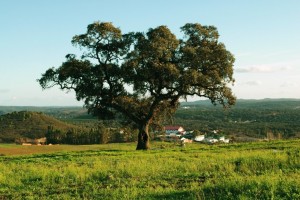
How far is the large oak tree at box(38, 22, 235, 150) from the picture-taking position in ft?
126

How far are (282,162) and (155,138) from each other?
280 feet

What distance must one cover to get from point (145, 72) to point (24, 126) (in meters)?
122

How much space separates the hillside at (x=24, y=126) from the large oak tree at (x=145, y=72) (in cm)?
9196

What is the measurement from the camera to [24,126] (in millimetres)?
149875

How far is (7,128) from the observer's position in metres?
145

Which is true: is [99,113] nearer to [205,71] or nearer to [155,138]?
[205,71]

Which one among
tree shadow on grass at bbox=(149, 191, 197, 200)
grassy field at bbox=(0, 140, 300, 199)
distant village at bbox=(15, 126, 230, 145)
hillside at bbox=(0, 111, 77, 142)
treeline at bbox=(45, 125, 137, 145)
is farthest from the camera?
hillside at bbox=(0, 111, 77, 142)

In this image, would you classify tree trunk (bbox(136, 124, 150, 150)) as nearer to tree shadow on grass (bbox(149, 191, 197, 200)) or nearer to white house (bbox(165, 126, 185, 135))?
tree shadow on grass (bbox(149, 191, 197, 200))

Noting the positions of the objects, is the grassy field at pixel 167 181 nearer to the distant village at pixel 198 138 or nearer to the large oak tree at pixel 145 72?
the large oak tree at pixel 145 72

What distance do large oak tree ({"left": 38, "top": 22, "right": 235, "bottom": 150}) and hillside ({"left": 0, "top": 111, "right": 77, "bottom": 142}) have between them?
9196cm

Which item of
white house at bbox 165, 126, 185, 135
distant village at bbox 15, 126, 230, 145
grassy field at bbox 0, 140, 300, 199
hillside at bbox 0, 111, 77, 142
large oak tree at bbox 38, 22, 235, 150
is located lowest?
white house at bbox 165, 126, 185, 135

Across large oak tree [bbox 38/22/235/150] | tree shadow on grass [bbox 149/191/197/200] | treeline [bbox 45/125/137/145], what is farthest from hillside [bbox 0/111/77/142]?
tree shadow on grass [bbox 149/191/197/200]

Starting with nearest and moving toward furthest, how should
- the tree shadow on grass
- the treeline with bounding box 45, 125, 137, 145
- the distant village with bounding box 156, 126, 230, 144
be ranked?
the tree shadow on grass, the distant village with bounding box 156, 126, 230, 144, the treeline with bounding box 45, 125, 137, 145

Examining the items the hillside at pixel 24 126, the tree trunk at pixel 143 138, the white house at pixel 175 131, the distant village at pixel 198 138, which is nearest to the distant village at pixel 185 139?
the distant village at pixel 198 138
